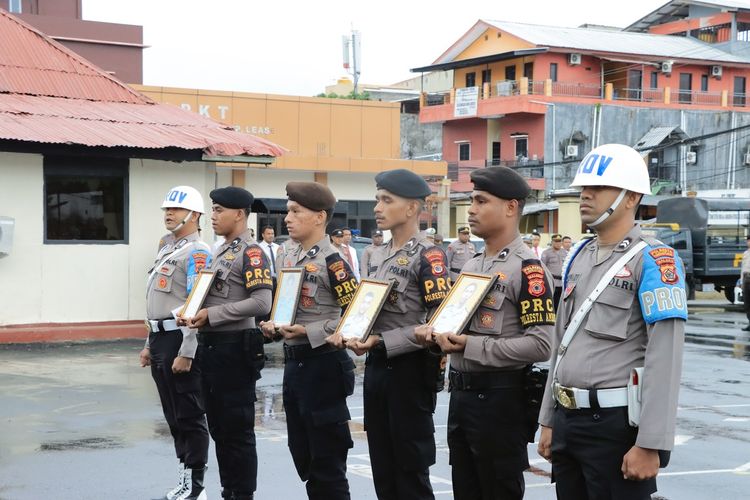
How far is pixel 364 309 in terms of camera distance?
565 centimetres

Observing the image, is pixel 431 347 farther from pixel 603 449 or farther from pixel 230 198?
pixel 230 198

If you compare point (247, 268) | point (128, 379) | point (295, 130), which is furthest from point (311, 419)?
point (295, 130)

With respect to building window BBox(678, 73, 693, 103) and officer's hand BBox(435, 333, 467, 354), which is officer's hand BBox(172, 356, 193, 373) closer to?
officer's hand BBox(435, 333, 467, 354)

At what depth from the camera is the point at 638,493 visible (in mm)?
4238

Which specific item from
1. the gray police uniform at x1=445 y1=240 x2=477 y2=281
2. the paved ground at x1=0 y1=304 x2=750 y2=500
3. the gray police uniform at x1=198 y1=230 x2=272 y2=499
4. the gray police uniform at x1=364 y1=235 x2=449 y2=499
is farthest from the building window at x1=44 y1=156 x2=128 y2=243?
the gray police uniform at x1=364 y1=235 x2=449 y2=499

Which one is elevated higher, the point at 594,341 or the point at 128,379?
the point at 594,341

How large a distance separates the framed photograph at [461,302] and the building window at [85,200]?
13.3 metres

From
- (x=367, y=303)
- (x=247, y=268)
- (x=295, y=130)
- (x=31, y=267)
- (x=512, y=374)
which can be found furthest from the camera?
(x=295, y=130)

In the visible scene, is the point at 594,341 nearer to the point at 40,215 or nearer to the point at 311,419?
the point at 311,419

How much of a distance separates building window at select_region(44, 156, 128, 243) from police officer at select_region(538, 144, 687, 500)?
14.0 m

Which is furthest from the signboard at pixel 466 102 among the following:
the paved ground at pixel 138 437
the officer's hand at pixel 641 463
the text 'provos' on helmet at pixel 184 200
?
the officer's hand at pixel 641 463

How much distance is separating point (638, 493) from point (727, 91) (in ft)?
187

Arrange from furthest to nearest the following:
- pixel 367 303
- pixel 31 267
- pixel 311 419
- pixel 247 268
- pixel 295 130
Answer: pixel 295 130, pixel 31 267, pixel 247 268, pixel 311 419, pixel 367 303

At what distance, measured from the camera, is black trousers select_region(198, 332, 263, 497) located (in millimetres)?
6711
